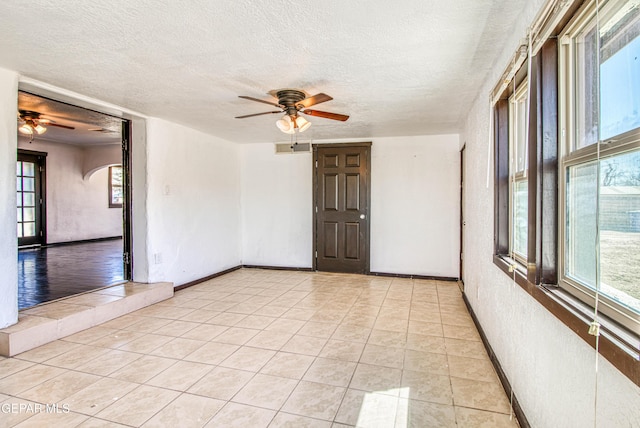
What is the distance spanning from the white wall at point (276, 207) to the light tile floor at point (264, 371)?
85.0 inches

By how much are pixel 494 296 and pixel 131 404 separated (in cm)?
264

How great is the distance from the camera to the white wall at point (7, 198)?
2.80m

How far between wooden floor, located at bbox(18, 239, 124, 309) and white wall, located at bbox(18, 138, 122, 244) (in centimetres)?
66

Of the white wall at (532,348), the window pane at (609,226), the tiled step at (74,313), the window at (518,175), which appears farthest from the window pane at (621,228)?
the tiled step at (74,313)

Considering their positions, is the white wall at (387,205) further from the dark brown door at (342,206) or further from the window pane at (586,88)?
the window pane at (586,88)

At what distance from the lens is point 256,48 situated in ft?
7.79

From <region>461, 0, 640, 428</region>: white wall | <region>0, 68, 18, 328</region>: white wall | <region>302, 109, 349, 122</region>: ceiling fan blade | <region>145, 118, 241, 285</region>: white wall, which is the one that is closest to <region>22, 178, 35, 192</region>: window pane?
<region>145, 118, 241, 285</region>: white wall

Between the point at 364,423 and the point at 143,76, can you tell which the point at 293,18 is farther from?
the point at 364,423

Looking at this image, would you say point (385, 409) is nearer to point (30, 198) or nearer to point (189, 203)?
point (189, 203)

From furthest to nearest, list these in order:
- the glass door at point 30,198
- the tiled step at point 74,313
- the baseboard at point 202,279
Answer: the glass door at point 30,198, the baseboard at point 202,279, the tiled step at point 74,313

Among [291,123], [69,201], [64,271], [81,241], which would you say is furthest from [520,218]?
[81,241]

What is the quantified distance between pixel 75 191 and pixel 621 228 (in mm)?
9997

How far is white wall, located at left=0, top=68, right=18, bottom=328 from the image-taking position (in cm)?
280

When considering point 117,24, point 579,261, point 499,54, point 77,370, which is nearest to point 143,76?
point 117,24
